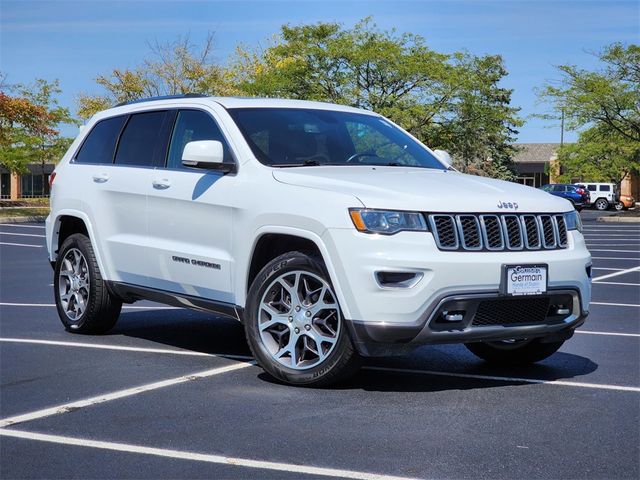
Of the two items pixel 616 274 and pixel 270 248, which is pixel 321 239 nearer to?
pixel 270 248

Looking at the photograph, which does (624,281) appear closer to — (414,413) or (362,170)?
(362,170)

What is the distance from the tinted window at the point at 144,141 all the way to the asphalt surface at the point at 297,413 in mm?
1526

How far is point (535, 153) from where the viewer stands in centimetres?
9531

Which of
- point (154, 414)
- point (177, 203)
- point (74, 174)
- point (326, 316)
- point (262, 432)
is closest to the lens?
point (262, 432)

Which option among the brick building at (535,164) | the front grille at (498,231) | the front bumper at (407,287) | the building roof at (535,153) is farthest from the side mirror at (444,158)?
the building roof at (535,153)

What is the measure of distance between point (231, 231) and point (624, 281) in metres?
9.48

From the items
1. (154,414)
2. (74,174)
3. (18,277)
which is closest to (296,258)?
(154,414)

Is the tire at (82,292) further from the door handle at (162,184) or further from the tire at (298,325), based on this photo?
the tire at (298,325)

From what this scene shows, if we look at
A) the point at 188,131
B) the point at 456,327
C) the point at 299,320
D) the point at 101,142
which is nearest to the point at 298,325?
the point at 299,320

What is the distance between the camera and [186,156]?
710cm

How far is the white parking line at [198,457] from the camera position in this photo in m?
4.57

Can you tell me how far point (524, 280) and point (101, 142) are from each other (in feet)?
14.1

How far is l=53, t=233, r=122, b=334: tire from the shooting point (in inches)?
338

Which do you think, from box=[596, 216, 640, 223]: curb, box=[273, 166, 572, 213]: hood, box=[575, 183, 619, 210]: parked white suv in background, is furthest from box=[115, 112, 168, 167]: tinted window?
box=[575, 183, 619, 210]: parked white suv in background
